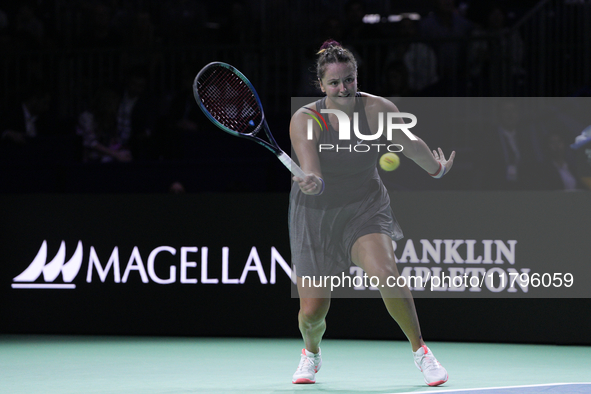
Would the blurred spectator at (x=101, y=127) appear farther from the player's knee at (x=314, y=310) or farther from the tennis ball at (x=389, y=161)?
the player's knee at (x=314, y=310)

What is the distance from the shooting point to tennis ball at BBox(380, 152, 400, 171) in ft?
21.8

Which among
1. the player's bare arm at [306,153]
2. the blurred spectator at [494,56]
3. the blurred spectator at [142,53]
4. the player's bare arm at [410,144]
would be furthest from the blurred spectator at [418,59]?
the player's bare arm at [306,153]

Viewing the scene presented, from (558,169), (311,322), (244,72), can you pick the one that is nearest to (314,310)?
(311,322)

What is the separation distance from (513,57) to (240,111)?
14.7 ft

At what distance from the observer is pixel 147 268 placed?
6.44 metres

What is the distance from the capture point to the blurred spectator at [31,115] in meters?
8.23

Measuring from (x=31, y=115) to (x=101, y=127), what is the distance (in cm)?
77

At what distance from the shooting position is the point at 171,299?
→ 644cm

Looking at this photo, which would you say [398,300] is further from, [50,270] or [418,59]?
[418,59]

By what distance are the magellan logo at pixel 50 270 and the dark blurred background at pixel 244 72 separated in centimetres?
104

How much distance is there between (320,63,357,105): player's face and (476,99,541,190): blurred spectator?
3.09 meters

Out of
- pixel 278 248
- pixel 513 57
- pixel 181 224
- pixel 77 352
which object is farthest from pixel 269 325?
pixel 513 57

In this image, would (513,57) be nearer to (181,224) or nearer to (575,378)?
(181,224)

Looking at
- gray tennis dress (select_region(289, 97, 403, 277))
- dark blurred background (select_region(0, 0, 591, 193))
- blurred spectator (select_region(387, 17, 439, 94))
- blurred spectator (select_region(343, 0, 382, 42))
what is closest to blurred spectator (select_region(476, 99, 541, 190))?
dark blurred background (select_region(0, 0, 591, 193))
